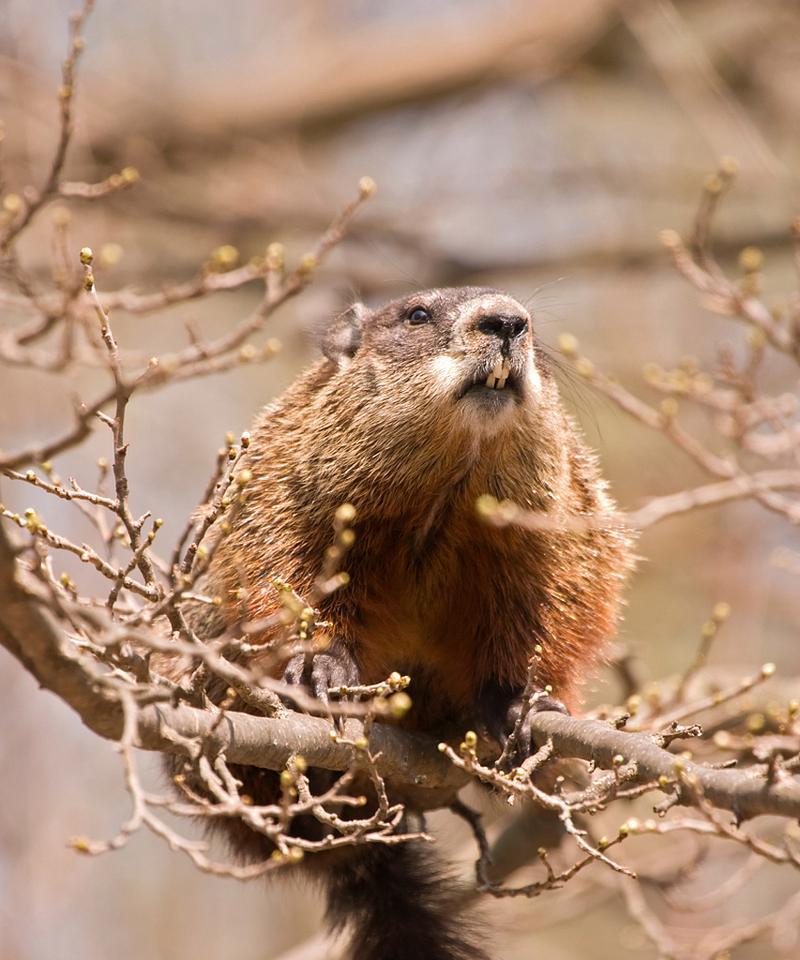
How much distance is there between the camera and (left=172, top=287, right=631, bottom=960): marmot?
14.0 ft

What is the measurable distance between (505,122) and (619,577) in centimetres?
803

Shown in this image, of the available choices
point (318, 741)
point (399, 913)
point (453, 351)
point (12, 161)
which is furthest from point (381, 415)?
point (12, 161)

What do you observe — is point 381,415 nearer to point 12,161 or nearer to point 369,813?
point 369,813

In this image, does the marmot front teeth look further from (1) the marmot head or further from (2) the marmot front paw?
(2) the marmot front paw

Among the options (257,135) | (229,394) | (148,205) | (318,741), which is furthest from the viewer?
(229,394)

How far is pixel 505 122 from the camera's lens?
39.0 ft

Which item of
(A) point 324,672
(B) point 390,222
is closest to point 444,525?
(A) point 324,672

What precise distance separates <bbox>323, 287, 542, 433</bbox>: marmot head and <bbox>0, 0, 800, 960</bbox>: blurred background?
3888mm

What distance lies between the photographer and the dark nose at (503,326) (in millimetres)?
4184

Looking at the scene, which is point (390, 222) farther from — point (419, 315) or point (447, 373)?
point (447, 373)

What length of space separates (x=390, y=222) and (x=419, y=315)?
5106 mm

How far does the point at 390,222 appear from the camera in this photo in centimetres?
954

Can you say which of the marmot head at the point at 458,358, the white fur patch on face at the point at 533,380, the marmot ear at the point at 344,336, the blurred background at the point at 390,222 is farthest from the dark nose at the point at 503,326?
the blurred background at the point at 390,222

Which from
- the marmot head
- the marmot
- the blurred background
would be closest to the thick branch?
the marmot
